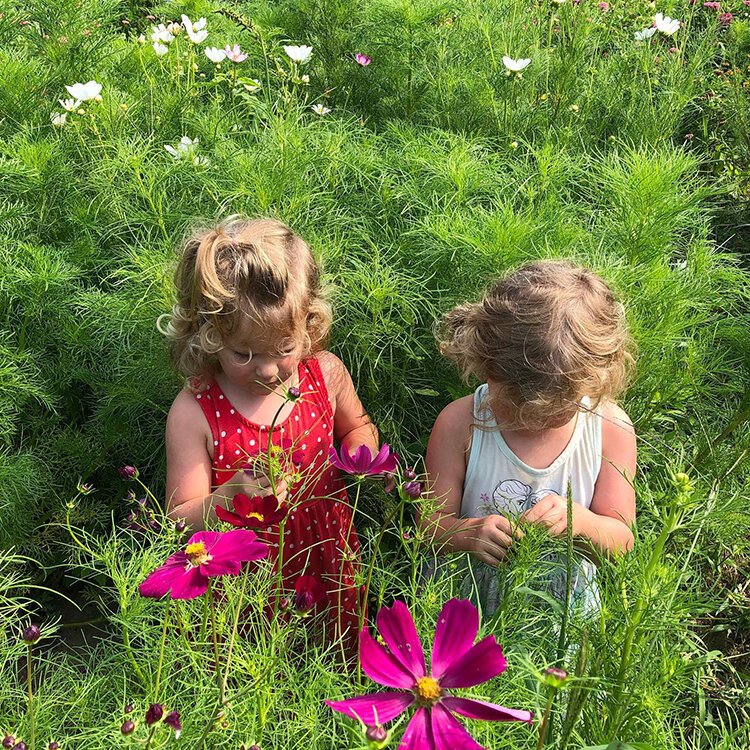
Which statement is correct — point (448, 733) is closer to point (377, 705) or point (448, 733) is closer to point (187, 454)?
point (377, 705)

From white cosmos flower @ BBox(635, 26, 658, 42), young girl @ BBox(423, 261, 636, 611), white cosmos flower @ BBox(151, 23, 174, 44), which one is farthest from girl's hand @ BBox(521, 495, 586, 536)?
white cosmos flower @ BBox(635, 26, 658, 42)

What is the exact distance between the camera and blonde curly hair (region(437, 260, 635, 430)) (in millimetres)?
1639

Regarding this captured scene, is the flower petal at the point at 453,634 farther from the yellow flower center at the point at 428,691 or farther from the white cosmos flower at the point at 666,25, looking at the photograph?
the white cosmos flower at the point at 666,25

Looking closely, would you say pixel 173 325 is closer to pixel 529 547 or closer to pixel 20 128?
pixel 529 547

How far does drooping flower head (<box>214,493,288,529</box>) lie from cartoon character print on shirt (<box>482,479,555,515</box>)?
2.29 ft

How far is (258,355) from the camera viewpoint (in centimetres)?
183

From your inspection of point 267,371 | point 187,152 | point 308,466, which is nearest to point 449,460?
point 308,466

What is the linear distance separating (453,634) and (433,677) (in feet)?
0.16

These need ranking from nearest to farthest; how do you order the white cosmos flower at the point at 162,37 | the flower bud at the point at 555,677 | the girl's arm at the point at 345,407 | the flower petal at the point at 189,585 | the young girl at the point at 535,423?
the flower bud at the point at 555,677
the flower petal at the point at 189,585
the young girl at the point at 535,423
the girl's arm at the point at 345,407
the white cosmos flower at the point at 162,37

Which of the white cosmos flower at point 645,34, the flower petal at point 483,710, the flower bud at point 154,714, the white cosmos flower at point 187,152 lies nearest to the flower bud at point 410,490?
the flower petal at point 483,710

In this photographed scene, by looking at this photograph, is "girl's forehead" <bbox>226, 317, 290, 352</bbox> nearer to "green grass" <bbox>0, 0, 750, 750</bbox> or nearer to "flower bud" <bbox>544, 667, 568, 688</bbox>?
"green grass" <bbox>0, 0, 750, 750</bbox>

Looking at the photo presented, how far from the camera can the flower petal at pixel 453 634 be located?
926mm

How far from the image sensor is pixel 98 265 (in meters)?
2.44

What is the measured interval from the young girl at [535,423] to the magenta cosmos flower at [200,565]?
556 mm
